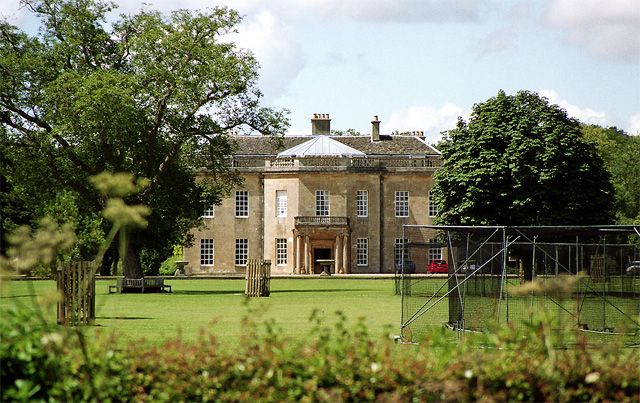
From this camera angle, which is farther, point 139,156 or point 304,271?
point 304,271

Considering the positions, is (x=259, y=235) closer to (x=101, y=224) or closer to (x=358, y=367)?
(x=101, y=224)

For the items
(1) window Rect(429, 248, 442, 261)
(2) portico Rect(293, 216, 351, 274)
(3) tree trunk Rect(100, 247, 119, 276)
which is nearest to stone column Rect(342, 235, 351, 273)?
(2) portico Rect(293, 216, 351, 274)

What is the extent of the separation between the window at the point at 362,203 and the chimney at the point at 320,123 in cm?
613

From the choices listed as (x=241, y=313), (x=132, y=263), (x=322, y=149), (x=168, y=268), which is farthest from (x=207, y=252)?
(x=241, y=313)

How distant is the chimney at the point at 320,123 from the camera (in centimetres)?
7488

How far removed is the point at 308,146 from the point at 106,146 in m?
31.9

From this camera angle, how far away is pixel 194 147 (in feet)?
139

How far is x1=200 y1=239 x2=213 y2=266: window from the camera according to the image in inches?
2884

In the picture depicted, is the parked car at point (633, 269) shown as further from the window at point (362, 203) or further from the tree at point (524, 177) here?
the window at point (362, 203)

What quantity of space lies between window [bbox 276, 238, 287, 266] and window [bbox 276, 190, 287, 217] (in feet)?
5.67

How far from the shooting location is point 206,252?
241 feet

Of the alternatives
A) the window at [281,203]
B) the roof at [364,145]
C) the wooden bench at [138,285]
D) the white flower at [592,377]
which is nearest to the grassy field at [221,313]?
the white flower at [592,377]

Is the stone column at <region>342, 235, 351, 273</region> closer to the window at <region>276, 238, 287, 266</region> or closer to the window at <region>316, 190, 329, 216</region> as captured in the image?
the window at <region>316, 190, 329, 216</region>

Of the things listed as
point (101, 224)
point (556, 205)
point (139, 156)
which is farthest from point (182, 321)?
point (101, 224)
